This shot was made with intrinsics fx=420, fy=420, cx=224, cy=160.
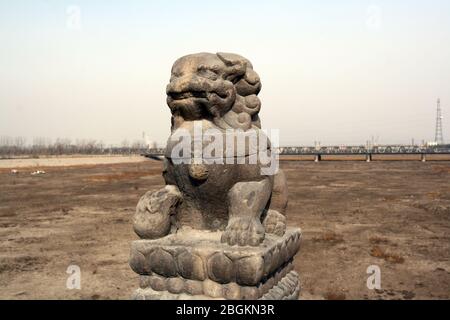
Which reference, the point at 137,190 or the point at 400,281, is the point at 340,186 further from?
the point at 400,281

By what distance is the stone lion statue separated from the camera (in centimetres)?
309

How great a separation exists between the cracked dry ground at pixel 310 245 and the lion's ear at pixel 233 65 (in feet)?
10.5

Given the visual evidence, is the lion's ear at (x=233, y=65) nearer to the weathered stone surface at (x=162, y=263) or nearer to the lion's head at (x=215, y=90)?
the lion's head at (x=215, y=90)

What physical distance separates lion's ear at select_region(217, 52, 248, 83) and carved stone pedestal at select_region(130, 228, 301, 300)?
124 cm

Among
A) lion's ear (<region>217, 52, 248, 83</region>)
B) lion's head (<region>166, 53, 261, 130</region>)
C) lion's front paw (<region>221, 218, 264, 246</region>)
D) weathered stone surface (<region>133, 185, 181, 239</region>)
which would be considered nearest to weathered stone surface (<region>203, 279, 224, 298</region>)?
lion's front paw (<region>221, 218, 264, 246</region>)

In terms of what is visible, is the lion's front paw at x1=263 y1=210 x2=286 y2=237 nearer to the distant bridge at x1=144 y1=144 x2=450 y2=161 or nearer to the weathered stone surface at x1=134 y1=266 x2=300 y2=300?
the weathered stone surface at x1=134 y1=266 x2=300 y2=300

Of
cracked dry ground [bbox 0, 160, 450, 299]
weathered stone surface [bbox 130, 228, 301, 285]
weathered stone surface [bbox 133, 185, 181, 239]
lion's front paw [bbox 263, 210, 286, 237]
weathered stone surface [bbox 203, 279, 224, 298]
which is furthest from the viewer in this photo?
cracked dry ground [bbox 0, 160, 450, 299]

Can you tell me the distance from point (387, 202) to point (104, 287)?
33.9 ft

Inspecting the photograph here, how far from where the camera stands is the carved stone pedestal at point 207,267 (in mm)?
2842

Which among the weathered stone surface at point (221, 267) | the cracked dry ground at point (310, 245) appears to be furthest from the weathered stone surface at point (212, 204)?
the cracked dry ground at point (310, 245)

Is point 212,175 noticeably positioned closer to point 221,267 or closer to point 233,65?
point 221,267

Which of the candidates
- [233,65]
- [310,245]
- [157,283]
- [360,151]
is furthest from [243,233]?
[360,151]

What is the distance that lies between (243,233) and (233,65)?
1298 millimetres

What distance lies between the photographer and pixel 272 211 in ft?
11.6
